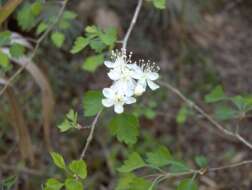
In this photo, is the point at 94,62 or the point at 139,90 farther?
the point at 94,62

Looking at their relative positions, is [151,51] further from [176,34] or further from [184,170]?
[184,170]

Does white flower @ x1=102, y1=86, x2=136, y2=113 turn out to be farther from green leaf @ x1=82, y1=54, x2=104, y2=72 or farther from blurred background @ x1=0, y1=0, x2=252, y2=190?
blurred background @ x1=0, y1=0, x2=252, y2=190

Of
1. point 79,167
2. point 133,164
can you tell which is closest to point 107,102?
point 79,167

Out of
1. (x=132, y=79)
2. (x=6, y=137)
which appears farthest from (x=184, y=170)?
(x=6, y=137)

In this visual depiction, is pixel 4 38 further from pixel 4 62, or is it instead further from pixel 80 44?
pixel 80 44

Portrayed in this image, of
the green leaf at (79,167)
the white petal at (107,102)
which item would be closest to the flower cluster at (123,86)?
the white petal at (107,102)
